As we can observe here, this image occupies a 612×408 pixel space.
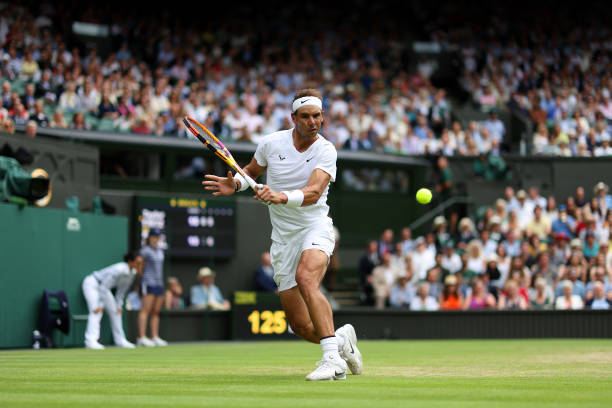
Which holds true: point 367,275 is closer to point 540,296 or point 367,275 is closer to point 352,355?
point 540,296

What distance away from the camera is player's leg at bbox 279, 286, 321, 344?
26.5 ft

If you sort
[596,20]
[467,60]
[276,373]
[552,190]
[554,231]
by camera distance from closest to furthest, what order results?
[276,373], [554,231], [552,190], [467,60], [596,20]

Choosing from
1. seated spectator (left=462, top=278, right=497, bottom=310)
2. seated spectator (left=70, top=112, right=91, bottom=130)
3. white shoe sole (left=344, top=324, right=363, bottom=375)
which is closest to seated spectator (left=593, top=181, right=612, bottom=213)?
seated spectator (left=462, top=278, right=497, bottom=310)

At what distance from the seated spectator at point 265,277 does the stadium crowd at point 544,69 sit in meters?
8.44

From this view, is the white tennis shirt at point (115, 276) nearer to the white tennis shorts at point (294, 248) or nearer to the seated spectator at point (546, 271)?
the seated spectator at point (546, 271)

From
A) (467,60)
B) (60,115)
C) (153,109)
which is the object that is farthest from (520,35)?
(60,115)

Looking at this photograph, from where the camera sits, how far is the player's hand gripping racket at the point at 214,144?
7.96m

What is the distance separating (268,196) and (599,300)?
14410mm

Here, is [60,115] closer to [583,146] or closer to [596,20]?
[583,146]

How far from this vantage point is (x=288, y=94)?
27203 millimetres

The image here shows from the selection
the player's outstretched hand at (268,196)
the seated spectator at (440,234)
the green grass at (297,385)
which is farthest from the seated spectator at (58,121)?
the player's outstretched hand at (268,196)

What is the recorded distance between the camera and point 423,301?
21078 mm

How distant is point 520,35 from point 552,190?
9.34 metres

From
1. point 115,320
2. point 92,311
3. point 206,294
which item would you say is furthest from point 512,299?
point 92,311
